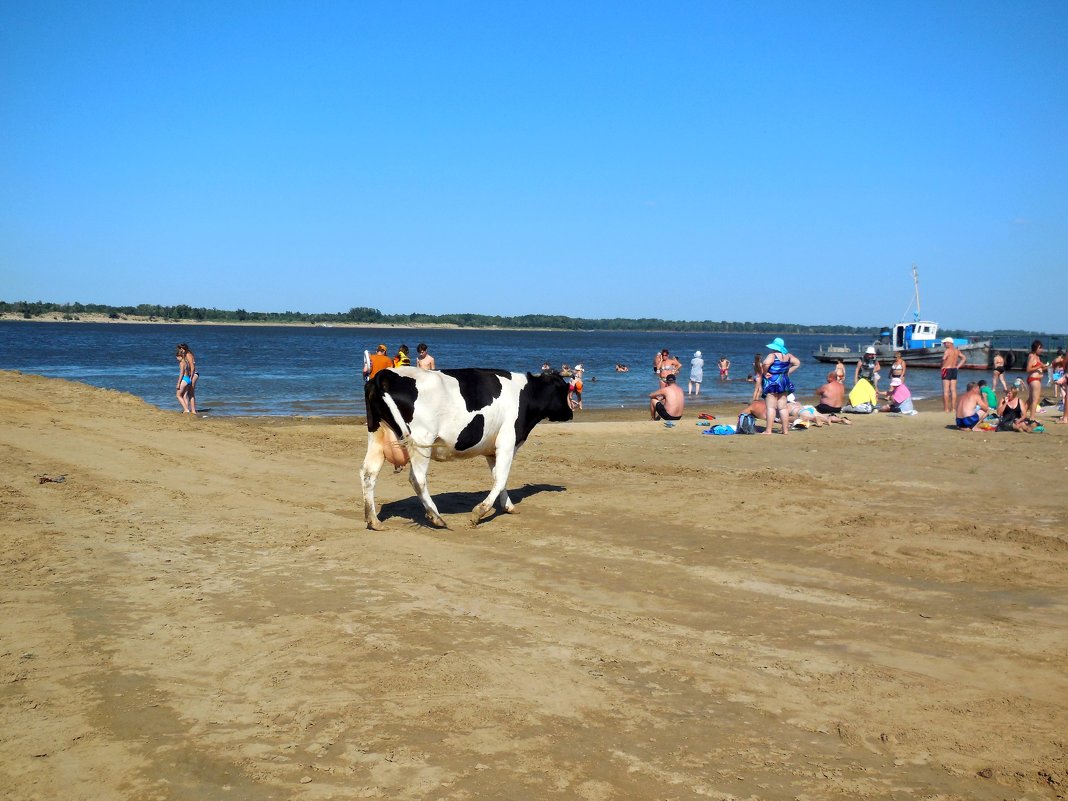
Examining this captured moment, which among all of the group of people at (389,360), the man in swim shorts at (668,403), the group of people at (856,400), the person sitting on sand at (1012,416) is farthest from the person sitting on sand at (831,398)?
the group of people at (389,360)

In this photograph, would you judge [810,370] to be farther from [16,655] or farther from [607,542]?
[16,655]

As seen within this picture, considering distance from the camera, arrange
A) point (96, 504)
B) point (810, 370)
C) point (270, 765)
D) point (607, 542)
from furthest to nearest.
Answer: point (810, 370) < point (96, 504) < point (607, 542) < point (270, 765)

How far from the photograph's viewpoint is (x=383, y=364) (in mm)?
19031

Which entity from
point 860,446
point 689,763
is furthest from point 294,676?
point 860,446

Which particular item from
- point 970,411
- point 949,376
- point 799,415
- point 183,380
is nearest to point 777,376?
point 799,415

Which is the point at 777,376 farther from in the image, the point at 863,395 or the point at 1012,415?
the point at 863,395

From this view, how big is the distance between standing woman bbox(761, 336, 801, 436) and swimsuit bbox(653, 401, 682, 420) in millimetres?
3249

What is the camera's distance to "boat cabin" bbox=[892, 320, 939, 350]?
58.8 meters

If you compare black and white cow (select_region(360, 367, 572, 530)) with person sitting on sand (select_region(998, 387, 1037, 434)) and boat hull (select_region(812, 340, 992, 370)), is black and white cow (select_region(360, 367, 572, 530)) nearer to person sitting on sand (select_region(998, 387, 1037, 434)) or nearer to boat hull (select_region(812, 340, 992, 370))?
person sitting on sand (select_region(998, 387, 1037, 434))

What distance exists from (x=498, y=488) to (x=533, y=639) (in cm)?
420

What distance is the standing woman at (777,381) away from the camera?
18.2 meters

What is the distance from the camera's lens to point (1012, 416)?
758 inches

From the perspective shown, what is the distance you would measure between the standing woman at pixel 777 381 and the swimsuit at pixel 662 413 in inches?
128

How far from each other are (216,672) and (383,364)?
1354 centimetres
